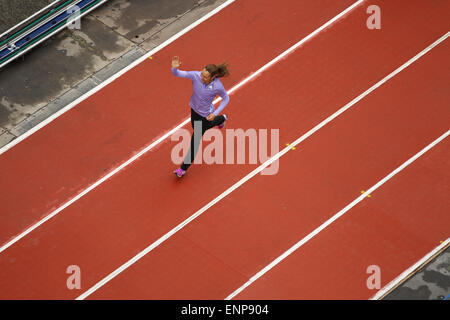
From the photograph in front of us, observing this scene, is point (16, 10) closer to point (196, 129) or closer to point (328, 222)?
point (196, 129)

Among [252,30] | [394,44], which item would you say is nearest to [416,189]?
[394,44]

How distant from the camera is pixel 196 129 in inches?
445

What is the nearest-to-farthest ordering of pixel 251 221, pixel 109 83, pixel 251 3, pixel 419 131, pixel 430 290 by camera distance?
1. pixel 430 290
2. pixel 251 221
3. pixel 419 131
4. pixel 109 83
5. pixel 251 3

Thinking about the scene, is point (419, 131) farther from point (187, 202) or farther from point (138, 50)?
point (138, 50)

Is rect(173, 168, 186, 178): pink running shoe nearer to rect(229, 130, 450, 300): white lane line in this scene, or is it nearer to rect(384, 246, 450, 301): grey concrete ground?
rect(229, 130, 450, 300): white lane line

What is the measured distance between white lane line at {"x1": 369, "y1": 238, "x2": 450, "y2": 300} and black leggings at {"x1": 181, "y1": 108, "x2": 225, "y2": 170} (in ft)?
11.9

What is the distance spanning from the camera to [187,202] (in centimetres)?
1155

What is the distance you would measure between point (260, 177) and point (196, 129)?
1404mm

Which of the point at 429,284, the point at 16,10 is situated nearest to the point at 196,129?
the point at 429,284

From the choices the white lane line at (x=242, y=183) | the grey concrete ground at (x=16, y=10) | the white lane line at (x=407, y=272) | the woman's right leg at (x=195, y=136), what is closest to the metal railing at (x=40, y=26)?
the grey concrete ground at (x=16, y=10)

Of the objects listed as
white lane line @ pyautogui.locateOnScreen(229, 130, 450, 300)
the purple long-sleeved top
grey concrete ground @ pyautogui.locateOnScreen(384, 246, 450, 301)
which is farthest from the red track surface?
the purple long-sleeved top

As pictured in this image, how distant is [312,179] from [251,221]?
1.33m

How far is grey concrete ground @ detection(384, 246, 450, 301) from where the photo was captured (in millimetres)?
10359

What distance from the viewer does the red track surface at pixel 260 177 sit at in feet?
35.1
